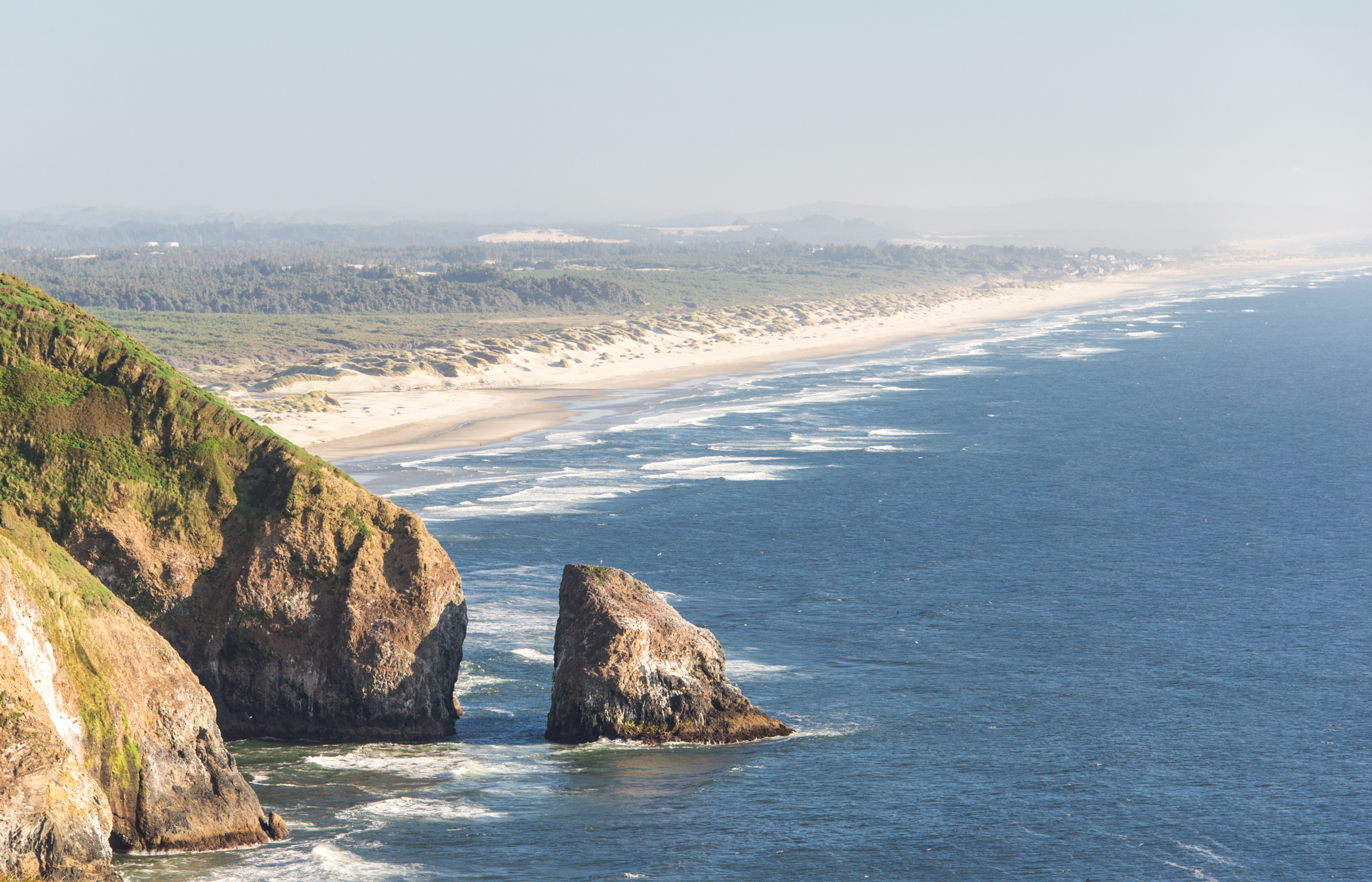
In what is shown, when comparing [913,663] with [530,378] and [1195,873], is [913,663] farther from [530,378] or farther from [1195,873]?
[530,378]

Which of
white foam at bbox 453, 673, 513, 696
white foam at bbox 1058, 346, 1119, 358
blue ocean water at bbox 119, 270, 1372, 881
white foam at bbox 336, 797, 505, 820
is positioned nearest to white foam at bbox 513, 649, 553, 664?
blue ocean water at bbox 119, 270, 1372, 881

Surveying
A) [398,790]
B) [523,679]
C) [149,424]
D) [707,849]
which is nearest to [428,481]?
[523,679]

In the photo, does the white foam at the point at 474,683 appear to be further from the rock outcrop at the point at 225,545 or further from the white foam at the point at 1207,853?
the white foam at the point at 1207,853

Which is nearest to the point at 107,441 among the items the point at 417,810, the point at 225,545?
the point at 225,545

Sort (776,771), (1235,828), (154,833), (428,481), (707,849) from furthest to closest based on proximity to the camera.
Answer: (428,481), (776,771), (1235,828), (707,849), (154,833)

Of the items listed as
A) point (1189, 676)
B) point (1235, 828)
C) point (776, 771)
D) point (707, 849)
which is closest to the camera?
point (707, 849)

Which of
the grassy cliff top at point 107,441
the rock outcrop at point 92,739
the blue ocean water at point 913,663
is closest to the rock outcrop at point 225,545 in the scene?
the grassy cliff top at point 107,441

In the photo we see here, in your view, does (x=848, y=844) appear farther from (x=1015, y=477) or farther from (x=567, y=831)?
(x=1015, y=477)
